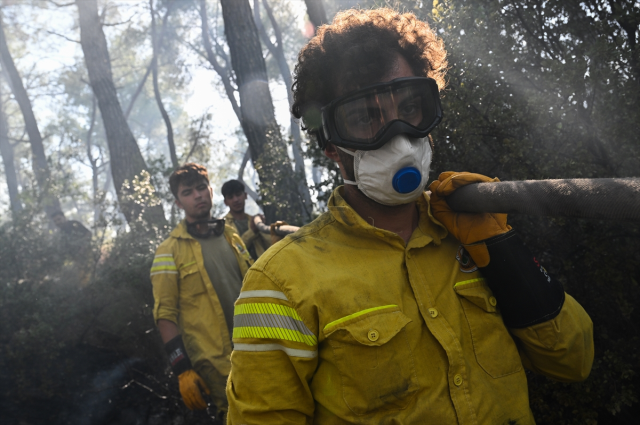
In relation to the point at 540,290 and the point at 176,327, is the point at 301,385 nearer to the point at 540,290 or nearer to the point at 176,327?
the point at 540,290

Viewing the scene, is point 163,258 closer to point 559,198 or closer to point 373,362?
point 373,362

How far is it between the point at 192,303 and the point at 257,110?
3736mm

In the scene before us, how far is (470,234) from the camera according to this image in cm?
170

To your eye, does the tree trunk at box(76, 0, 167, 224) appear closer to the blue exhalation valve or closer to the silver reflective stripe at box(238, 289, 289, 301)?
the silver reflective stripe at box(238, 289, 289, 301)

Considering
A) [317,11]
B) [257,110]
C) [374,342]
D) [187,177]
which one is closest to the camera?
[374,342]

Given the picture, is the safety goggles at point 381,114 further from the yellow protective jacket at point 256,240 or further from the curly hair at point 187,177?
the yellow protective jacket at point 256,240

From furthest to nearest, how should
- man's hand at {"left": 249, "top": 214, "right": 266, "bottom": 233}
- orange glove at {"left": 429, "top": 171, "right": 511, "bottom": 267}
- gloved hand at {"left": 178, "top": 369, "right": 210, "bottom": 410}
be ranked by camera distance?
man's hand at {"left": 249, "top": 214, "right": 266, "bottom": 233} → gloved hand at {"left": 178, "top": 369, "right": 210, "bottom": 410} → orange glove at {"left": 429, "top": 171, "right": 511, "bottom": 267}

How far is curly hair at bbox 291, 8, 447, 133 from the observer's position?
1.80m

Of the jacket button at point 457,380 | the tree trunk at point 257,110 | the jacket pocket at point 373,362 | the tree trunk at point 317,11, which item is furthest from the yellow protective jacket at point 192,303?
the tree trunk at point 317,11

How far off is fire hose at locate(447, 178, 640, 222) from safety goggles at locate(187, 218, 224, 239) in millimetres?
3289

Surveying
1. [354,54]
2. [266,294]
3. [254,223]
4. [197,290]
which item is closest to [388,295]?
[266,294]

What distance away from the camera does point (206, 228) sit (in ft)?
15.5

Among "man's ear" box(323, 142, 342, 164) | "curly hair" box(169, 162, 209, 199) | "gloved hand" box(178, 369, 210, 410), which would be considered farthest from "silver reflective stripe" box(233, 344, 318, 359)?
"curly hair" box(169, 162, 209, 199)

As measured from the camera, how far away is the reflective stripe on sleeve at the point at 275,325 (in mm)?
1506
